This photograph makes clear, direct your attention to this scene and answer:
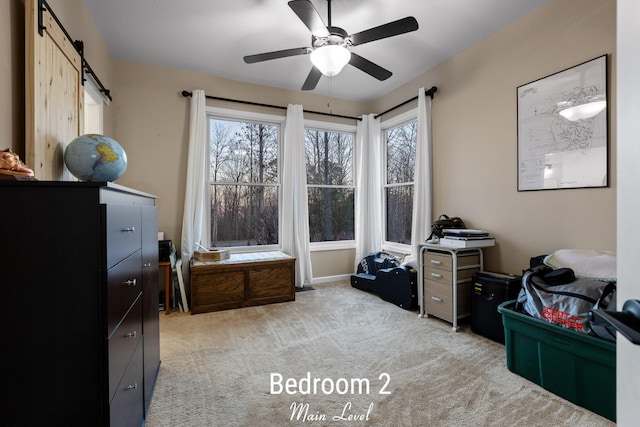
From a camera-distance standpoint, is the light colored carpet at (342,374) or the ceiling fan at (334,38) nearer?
the light colored carpet at (342,374)

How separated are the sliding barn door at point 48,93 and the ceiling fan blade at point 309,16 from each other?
1.32 meters

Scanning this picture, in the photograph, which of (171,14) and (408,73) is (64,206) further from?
(408,73)

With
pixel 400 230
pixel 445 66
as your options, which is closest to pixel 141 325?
pixel 400 230

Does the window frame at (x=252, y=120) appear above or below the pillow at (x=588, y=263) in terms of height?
above

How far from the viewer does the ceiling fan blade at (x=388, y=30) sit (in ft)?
6.61

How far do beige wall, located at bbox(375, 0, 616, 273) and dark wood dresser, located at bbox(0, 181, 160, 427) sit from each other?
2.99 metres

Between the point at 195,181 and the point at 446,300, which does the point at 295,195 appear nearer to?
the point at 195,181

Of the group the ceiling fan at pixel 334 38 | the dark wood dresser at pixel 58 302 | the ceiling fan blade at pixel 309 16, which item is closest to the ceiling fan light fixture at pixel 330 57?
the ceiling fan at pixel 334 38

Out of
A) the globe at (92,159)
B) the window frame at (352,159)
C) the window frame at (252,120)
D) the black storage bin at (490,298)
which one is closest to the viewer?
the globe at (92,159)

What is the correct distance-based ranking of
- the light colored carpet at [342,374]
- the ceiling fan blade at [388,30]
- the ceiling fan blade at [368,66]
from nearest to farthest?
the light colored carpet at [342,374], the ceiling fan blade at [388,30], the ceiling fan blade at [368,66]

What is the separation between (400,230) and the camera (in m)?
4.33

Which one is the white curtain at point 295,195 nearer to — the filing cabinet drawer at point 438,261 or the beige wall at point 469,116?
the beige wall at point 469,116

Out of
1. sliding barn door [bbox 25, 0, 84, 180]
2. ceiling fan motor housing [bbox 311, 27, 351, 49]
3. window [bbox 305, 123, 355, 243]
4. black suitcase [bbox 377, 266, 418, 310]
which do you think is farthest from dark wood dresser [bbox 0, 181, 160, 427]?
window [bbox 305, 123, 355, 243]

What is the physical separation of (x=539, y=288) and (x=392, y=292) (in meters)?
1.67
